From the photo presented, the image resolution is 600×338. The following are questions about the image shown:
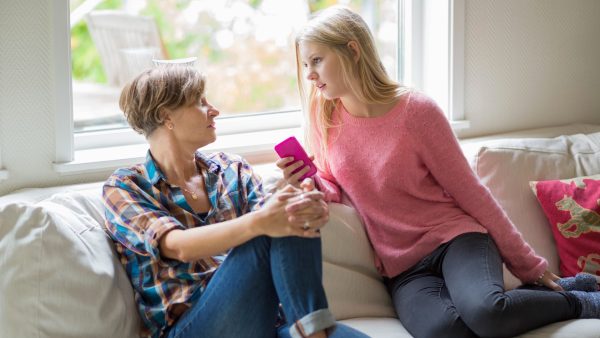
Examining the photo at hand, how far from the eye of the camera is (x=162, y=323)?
1.96 metres

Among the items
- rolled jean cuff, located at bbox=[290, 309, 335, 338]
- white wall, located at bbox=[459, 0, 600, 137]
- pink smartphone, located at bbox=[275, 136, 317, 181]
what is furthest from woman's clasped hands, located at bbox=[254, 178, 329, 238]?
white wall, located at bbox=[459, 0, 600, 137]

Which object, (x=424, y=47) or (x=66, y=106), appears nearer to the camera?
(x=66, y=106)

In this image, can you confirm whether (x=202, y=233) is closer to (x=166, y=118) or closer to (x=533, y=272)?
(x=166, y=118)

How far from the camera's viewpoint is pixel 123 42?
8.84 ft

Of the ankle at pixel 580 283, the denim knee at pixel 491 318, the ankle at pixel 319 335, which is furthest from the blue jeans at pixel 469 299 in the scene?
the ankle at pixel 319 335

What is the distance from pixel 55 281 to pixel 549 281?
1356 mm

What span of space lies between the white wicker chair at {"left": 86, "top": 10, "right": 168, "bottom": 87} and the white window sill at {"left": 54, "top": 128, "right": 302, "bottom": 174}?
9.6 inches

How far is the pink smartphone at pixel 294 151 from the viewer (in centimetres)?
217

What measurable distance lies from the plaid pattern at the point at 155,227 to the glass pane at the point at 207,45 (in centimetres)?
69

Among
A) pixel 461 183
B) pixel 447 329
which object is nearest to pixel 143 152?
pixel 461 183

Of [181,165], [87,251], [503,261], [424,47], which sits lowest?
[503,261]

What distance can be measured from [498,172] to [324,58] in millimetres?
705

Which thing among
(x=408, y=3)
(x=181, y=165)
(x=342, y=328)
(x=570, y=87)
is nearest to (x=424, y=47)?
(x=408, y=3)

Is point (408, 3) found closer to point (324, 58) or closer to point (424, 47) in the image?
point (424, 47)
